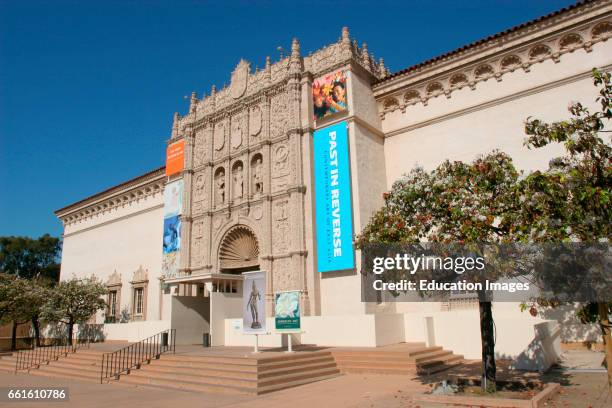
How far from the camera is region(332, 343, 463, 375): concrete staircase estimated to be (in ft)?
48.7

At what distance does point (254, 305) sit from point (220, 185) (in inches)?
493

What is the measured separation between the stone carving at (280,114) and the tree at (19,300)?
1928 centimetres

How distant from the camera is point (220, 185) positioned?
28.2 metres

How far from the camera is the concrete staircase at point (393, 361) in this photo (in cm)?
1485

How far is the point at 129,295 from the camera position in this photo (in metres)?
34.3

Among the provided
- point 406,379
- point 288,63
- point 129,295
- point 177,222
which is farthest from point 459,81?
point 129,295

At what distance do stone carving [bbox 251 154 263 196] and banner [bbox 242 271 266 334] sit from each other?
8.52m

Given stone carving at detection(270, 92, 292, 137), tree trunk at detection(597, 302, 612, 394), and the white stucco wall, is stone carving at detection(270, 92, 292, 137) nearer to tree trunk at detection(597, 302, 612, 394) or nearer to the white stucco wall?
the white stucco wall

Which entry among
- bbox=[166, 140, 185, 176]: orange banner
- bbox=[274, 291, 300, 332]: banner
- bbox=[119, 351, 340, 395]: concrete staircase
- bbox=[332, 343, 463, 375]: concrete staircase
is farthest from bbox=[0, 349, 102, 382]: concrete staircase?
bbox=[166, 140, 185, 176]: orange banner

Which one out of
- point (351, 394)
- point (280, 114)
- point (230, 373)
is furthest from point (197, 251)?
point (351, 394)

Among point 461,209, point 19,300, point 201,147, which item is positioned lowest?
point 19,300

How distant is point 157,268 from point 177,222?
471 centimetres

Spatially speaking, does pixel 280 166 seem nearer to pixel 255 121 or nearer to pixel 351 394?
pixel 255 121

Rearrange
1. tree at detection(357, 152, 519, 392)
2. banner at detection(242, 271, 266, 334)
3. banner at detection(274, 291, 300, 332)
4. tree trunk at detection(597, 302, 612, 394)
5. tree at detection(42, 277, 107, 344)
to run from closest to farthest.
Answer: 1. tree trunk at detection(597, 302, 612, 394)
2. tree at detection(357, 152, 519, 392)
3. banner at detection(274, 291, 300, 332)
4. banner at detection(242, 271, 266, 334)
5. tree at detection(42, 277, 107, 344)
